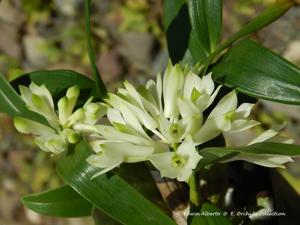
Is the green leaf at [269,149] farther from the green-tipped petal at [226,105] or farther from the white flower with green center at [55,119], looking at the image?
the white flower with green center at [55,119]

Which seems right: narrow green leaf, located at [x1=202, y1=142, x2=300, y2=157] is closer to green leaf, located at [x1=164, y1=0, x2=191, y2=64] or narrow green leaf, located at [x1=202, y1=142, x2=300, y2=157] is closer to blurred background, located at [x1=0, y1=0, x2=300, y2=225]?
green leaf, located at [x1=164, y1=0, x2=191, y2=64]

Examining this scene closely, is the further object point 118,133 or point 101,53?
point 101,53

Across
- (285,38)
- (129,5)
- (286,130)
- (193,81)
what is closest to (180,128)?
(193,81)

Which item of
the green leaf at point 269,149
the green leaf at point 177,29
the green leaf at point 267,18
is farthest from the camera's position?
the green leaf at point 177,29

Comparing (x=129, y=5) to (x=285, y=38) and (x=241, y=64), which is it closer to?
(x=285, y=38)

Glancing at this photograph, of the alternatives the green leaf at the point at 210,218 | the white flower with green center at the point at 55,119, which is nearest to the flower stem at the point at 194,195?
the green leaf at the point at 210,218

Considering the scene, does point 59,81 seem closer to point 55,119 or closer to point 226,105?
point 55,119

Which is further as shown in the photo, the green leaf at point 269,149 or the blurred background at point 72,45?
the blurred background at point 72,45
